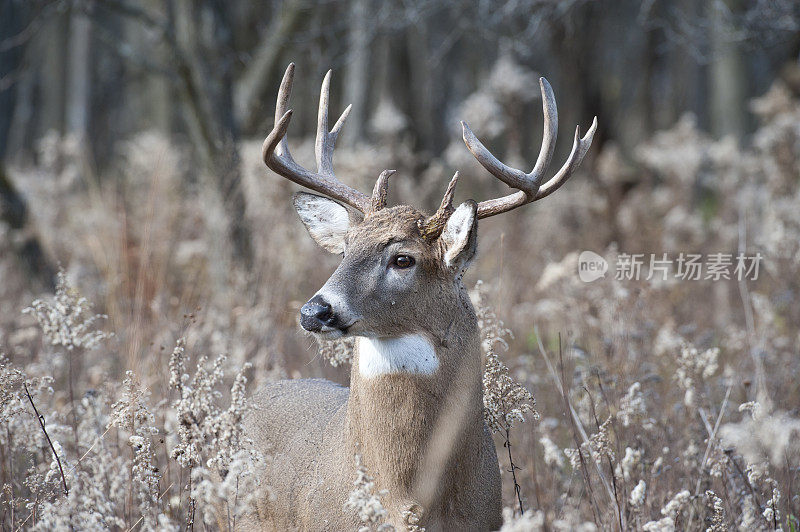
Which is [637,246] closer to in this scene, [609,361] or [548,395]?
[548,395]

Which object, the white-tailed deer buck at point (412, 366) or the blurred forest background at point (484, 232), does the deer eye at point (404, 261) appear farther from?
the blurred forest background at point (484, 232)

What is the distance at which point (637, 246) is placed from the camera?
10.1 metres

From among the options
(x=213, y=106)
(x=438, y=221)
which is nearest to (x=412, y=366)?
(x=438, y=221)

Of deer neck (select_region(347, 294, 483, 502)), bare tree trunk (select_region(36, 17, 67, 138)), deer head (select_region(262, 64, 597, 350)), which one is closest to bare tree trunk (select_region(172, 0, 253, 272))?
deer head (select_region(262, 64, 597, 350))

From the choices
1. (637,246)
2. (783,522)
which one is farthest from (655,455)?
(637,246)

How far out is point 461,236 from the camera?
353 centimetres

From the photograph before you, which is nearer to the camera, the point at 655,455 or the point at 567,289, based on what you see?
the point at 655,455

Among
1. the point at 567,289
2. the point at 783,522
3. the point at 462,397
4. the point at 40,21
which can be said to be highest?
the point at 40,21

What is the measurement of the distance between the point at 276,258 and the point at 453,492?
4.66m

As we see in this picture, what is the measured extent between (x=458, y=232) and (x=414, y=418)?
74 centimetres

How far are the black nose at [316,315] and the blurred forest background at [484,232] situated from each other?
28.6 inches

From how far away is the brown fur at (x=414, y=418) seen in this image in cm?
350

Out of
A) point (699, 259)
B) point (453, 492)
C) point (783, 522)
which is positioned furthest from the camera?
point (699, 259)

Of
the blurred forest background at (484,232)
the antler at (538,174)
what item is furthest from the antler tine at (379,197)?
the blurred forest background at (484,232)
